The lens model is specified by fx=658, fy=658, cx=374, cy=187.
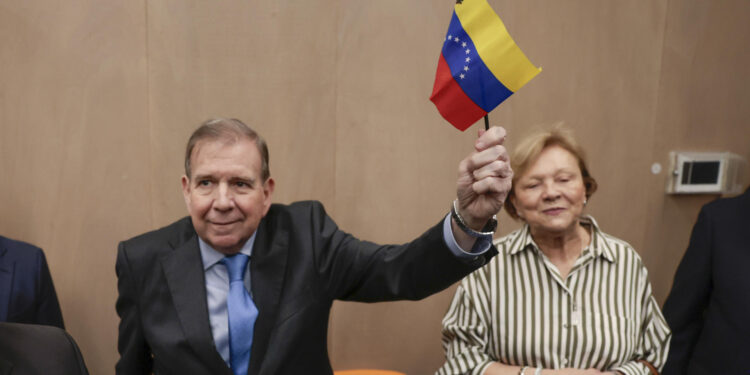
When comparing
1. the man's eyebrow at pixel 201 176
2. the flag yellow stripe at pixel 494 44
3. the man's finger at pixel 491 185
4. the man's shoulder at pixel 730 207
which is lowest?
the man's shoulder at pixel 730 207

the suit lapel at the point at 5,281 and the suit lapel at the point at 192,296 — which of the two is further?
the suit lapel at the point at 5,281

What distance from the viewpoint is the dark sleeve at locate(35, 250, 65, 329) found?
2.21 meters

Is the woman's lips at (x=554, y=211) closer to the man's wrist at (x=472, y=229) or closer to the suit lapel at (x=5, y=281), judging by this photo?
the man's wrist at (x=472, y=229)

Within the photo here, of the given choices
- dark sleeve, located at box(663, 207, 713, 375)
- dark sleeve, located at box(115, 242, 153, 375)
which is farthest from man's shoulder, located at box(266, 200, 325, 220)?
dark sleeve, located at box(663, 207, 713, 375)

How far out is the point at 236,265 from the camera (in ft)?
5.39

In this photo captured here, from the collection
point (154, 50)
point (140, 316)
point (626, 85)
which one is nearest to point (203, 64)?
point (154, 50)

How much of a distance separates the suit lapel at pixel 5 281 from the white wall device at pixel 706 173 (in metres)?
2.54

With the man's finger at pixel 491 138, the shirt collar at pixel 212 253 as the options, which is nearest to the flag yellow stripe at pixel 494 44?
the man's finger at pixel 491 138

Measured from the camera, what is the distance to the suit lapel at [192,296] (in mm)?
1548

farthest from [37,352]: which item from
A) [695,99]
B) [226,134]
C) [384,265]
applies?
[695,99]

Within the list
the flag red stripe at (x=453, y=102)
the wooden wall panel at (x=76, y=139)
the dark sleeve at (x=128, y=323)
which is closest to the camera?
the flag red stripe at (x=453, y=102)

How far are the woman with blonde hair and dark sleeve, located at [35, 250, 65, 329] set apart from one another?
133cm

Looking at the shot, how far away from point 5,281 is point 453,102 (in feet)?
5.36

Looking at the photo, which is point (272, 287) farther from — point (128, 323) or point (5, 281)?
point (5, 281)
